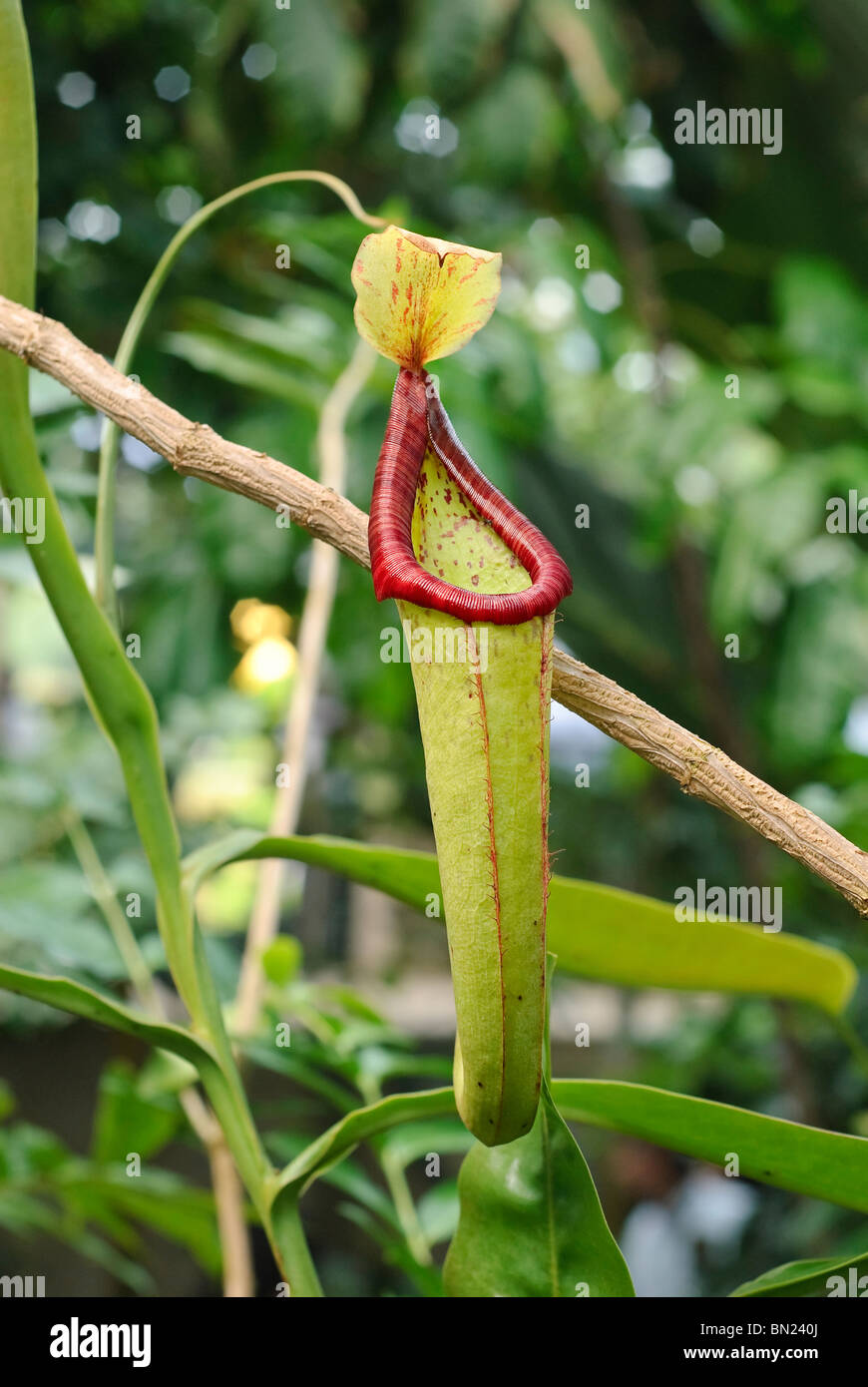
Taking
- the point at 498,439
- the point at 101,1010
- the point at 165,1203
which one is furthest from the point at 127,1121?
the point at 498,439

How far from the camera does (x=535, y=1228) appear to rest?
431mm

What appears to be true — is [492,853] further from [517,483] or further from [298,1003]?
[517,483]

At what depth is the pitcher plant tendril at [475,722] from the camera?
369 millimetres

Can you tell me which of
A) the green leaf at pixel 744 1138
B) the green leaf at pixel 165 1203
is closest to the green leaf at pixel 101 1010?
the green leaf at pixel 744 1138

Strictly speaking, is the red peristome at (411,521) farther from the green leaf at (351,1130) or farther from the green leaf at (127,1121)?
the green leaf at (127,1121)

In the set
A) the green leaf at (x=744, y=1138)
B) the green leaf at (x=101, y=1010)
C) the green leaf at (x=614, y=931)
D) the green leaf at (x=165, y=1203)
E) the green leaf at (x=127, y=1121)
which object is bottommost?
the green leaf at (x=165, y=1203)

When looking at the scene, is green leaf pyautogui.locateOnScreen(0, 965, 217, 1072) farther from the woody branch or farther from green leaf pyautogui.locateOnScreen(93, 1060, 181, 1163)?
green leaf pyautogui.locateOnScreen(93, 1060, 181, 1163)

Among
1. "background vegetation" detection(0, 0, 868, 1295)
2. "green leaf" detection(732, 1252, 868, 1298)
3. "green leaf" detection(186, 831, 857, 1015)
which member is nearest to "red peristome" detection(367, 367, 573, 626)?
"green leaf" detection(186, 831, 857, 1015)

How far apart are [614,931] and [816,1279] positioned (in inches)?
6.5

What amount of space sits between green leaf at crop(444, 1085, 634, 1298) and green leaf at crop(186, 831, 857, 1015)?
0.11 meters

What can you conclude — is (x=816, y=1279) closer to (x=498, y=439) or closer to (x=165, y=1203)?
(x=165, y=1203)

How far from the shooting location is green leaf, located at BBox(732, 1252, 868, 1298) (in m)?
0.42

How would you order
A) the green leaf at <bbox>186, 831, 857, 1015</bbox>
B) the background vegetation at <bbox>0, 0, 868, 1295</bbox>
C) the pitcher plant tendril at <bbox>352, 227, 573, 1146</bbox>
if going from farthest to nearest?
the background vegetation at <bbox>0, 0, 868, 1295</bbox>
the green leaf at <bbox>186, 831, 857, 1015</bbox>
the pitcher plant tendril at <bbox>352, 227, 573, 1146</bbox>

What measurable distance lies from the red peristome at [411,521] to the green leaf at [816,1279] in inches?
11.6
